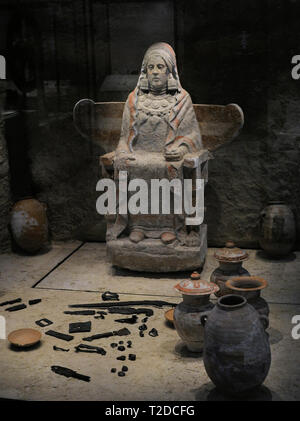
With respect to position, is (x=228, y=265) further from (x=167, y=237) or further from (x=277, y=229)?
(x=277, y=229)

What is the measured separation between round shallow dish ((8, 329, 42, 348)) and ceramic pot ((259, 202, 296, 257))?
2.96 metres

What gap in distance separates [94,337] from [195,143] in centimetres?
247

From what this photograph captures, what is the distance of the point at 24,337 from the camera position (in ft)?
16.8

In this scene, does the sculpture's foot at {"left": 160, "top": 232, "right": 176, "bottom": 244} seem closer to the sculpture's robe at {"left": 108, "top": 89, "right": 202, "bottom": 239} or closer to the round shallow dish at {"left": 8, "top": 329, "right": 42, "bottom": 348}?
Result: the sculpture's robe at {"left": 108, "top": 89, "right": 202, "bottom": 239}

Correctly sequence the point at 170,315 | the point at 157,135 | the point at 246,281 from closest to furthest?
1. the point at 246,281
2. the point at 170,315
3. the point at 157,135

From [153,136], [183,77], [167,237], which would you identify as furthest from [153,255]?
[183,77]

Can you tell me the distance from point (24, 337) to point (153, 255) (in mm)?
1831

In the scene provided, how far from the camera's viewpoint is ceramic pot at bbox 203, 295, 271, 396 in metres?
3.95

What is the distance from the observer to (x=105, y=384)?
4.48 metres

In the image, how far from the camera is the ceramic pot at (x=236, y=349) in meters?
3.95

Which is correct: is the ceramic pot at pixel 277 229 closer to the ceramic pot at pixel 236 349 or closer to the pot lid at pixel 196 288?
the pot lid at pixel 196 288

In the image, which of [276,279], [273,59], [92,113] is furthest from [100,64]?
[276,279]

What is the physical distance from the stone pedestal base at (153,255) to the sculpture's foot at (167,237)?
40 millimetres

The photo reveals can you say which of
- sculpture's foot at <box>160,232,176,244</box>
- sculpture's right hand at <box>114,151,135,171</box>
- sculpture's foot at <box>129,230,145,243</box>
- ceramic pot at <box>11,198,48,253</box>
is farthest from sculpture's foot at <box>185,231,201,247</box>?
ceramic pot at <box>11,198,48,253</box>
